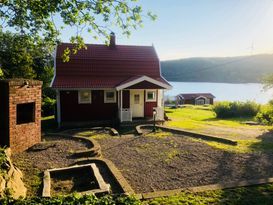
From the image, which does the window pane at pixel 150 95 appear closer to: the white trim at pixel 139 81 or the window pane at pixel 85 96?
the white trim at pixel 139 81

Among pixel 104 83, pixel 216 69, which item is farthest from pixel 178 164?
pixel 216 69

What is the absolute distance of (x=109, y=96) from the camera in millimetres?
19109

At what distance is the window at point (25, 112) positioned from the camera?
10.7m

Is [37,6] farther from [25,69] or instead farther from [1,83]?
[25,69]

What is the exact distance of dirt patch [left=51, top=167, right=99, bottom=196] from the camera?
6.42 meters

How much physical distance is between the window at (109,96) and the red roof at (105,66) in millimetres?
739

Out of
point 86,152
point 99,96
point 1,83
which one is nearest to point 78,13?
point 1,83

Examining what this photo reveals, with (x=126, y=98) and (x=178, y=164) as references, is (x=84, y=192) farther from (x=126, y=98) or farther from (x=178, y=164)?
(x=126, y=98)

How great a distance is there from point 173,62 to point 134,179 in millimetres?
165944

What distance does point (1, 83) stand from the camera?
9.17 metres

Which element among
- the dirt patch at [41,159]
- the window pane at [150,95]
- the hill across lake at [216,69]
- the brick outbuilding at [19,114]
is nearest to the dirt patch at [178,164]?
the dirt patch at [41,159]

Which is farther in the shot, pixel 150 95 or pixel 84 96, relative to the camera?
pixel 150 95

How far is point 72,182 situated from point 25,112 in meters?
5.05

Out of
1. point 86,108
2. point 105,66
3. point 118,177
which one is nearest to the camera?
point 118,177
